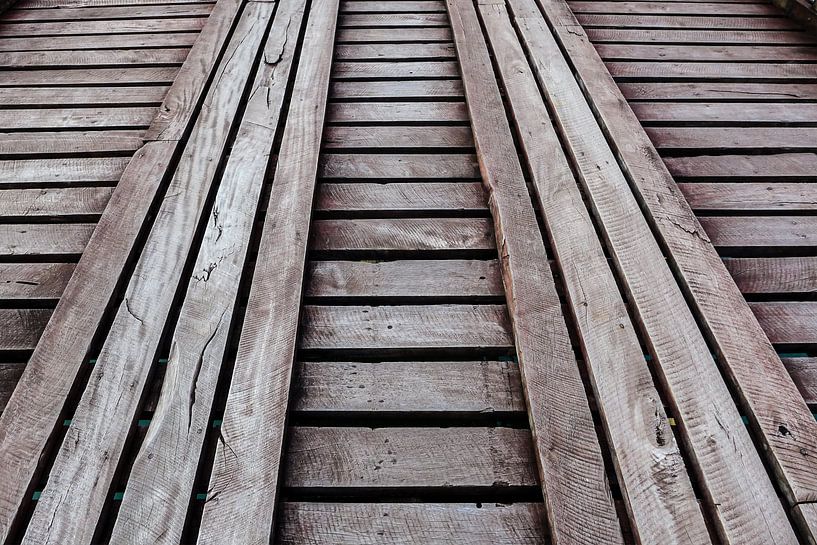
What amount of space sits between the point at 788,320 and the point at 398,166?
3.78 feet

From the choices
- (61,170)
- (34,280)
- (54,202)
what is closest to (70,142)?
(61,170)

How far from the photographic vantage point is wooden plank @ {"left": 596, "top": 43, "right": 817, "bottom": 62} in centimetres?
233

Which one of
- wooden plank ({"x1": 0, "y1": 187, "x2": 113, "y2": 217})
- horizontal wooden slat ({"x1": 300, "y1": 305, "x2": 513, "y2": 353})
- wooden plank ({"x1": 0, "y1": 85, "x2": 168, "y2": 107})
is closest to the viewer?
horizontal wooden slat ({"x1": 300, "y1": 305, "x2": 513, "y2": 353})

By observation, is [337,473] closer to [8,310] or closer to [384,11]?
[8,310]

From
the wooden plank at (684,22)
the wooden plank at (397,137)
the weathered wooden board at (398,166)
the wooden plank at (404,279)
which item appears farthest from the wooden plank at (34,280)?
the wooden plank at (684,22)

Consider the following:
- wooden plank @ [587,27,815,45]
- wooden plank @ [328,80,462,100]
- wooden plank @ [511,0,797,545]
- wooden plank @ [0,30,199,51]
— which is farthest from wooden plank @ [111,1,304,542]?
wooden plank @ [587,27,815,45]

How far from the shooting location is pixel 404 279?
1.44 metres

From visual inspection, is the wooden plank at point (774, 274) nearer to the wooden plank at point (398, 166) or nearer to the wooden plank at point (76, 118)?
the wooden plank at point (398, 166)

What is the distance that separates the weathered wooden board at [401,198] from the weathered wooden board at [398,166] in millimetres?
49

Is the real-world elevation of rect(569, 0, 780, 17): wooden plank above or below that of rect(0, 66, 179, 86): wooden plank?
above

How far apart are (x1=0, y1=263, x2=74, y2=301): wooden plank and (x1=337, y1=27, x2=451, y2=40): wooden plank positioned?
1502 mm

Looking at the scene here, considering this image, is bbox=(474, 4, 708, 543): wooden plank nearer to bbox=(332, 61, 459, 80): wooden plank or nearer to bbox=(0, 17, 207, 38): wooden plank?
bbox=(332, 61, 459, 80): wooden plank

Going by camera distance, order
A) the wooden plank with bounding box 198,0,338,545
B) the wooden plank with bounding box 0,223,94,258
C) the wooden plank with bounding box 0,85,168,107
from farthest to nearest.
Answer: the wooden plank with bounding box 0,85,168,107
the wooden plank with bounding box 0,223,94,258
the wooden plank with bounding box 198,0,338,545

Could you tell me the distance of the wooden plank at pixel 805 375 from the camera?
48.3 inches
